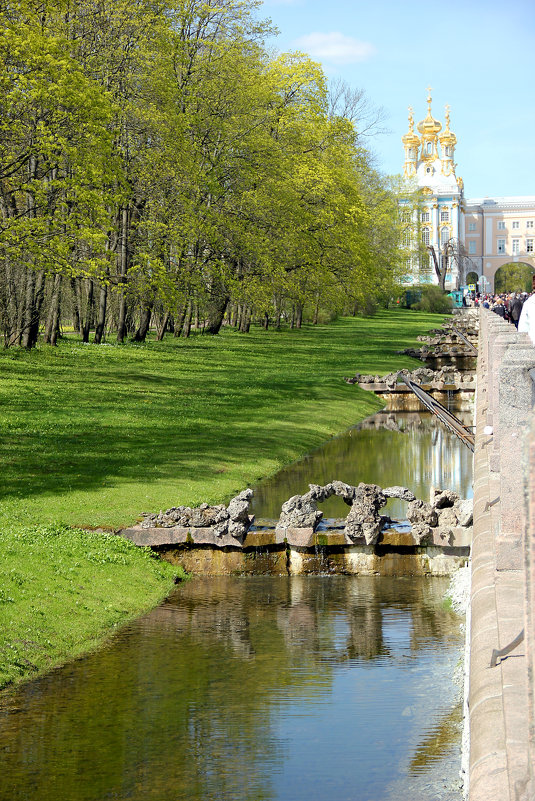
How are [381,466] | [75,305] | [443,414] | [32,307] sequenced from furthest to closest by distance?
[75,305] → [32,307] → [443,414] → [381,466]

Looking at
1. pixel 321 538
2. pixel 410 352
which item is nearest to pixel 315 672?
pixel 321 538

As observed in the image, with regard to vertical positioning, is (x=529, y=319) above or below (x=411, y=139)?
below

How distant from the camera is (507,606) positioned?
22.4 feet

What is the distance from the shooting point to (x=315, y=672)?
9938 millimetres

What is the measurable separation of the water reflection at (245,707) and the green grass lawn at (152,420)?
4092 mm

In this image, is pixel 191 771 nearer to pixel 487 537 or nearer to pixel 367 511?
pixel 487 537

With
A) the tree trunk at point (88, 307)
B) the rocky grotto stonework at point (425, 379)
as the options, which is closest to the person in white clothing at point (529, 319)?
the rocky grotto stonework at point (425, 379)

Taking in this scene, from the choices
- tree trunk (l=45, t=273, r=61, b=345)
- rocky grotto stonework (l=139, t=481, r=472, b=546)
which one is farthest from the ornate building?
rocky grotto stonework (l=139, t=481, r=472, b=546)

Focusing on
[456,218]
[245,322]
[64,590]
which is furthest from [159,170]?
[456,218]

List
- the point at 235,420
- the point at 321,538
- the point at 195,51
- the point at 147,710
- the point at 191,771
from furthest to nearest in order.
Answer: the point at 195,51, the point at 235,420, the point at 321,538, the point at 147,710, the point at 191,771

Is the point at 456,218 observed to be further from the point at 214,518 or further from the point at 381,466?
the point at 214,518

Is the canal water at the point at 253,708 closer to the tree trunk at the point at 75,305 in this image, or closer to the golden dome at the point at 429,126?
the tree trunk at the point at 75,305

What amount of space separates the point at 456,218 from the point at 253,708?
16276 cm

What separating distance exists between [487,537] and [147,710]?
3.16m
